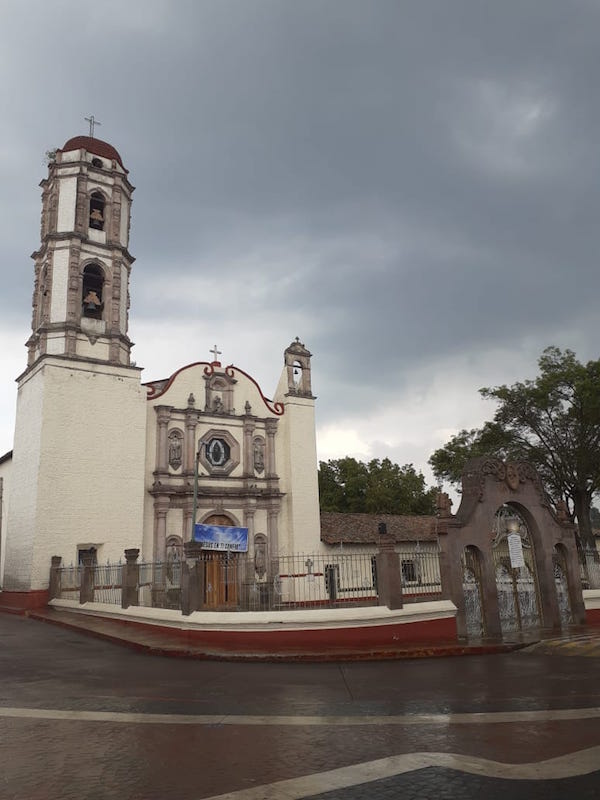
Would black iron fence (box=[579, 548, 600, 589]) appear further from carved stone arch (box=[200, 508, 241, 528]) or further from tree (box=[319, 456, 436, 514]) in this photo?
tree (box=[319, 456, 436, 514])

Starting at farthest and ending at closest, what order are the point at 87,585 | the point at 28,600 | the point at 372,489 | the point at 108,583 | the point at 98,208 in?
1. the point at 372,489
2. the point at 98,208
3. the point at 28,600
4. the point at 87,585
5. the point at 108,583

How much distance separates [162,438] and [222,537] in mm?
5123

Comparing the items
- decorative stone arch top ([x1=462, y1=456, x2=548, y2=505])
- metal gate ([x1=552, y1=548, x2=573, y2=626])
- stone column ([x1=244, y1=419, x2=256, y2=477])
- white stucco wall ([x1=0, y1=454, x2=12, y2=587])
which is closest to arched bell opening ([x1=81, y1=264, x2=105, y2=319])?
white stucco wall ([x1=0, y1=454, x2=12, y2=587])

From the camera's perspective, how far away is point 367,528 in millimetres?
31328

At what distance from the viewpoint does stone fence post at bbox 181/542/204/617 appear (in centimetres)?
1417

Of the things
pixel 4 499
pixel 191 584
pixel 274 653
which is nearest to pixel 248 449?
pixel 4 499

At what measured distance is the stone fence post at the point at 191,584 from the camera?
14.2 m

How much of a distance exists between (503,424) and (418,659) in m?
21.7

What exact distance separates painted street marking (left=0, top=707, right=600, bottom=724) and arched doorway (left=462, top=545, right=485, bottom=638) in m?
8.26

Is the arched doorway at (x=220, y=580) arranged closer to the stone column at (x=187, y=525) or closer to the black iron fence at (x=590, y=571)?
the stone column at (x=187, y=525)

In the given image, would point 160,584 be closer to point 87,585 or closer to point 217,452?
point 87,585

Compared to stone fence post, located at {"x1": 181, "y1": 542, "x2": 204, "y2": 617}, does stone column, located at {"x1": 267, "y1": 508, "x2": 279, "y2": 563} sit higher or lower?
higher

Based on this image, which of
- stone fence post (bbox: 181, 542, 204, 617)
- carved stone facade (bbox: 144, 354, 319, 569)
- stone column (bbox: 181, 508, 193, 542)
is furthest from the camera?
carved stone facade (bbox: 144, 354, 319, 569)

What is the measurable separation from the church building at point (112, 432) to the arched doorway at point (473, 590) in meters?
11.4
